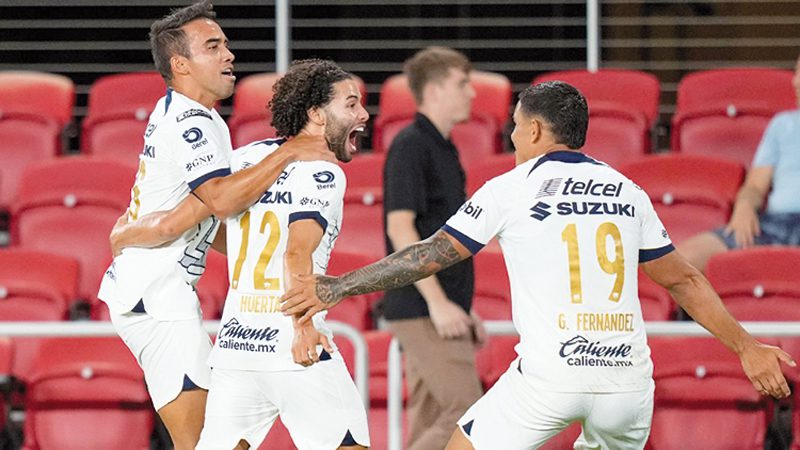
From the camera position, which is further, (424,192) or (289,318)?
(424,192)

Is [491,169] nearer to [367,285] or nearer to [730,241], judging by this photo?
[730,241]

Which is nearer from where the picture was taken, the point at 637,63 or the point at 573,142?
the point at 573,142

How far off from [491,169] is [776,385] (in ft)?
10.6

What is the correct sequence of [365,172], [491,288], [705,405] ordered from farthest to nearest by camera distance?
[365,172]
[491,288]
[705,405]

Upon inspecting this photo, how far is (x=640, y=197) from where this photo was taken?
4.64m

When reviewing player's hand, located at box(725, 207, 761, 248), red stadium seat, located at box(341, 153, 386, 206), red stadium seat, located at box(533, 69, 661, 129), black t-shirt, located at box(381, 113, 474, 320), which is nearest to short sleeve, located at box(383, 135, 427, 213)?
black t-shirt, located at box(381, 113, 474, 320)

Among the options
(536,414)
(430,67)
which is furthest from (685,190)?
(536,414)

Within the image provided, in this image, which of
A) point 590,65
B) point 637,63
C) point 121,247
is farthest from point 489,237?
point 637,63

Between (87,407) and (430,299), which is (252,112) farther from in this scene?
(430,299)

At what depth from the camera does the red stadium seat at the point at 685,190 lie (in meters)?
7.55

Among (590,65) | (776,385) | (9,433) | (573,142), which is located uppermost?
(590,65)

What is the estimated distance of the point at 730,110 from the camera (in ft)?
27.3

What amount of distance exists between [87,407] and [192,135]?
97.6 inches

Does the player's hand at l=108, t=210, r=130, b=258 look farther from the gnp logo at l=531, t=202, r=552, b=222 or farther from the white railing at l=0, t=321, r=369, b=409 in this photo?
the gnp logo at l=531, t=202, r=552, b=222
